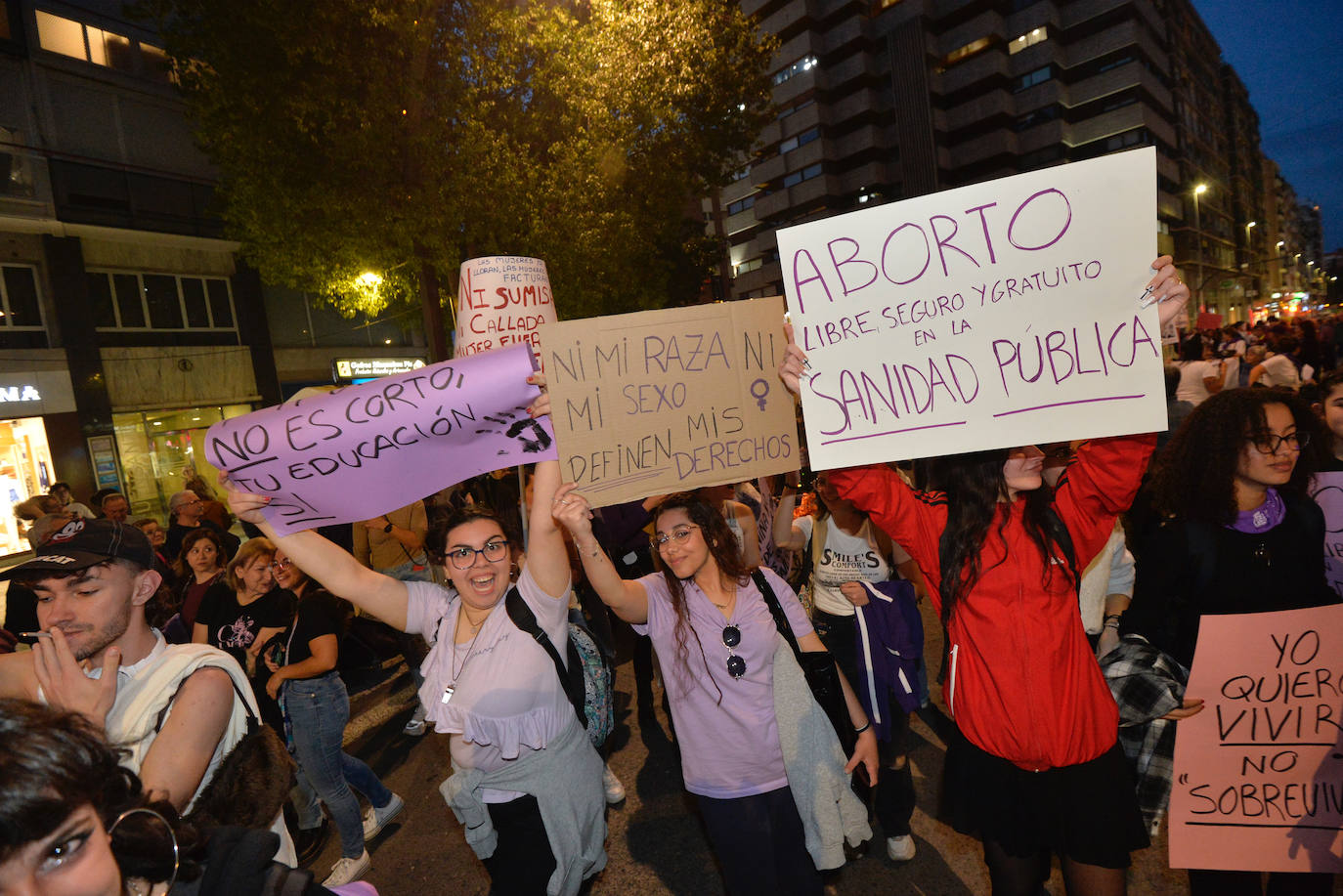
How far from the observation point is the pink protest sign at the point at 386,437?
7.48ft

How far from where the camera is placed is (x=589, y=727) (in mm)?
2596

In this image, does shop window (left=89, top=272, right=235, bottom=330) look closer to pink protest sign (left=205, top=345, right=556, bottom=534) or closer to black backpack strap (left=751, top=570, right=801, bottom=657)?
pink protest sign (left=205, top=345, right=556, bottom=534)

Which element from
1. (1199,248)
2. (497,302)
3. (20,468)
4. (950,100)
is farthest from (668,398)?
(1199,248)

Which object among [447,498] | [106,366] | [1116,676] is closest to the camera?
[1116,676]

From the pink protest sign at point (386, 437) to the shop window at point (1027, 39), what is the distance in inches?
2191

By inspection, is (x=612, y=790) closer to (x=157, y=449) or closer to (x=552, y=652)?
(x=552, y=652)

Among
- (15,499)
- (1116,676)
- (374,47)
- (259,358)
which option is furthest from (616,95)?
(15,499)

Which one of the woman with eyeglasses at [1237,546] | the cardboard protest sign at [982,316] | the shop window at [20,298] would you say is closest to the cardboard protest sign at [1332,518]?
the woman with eyeglasses at [1237,546]

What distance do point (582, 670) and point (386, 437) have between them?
118 cm

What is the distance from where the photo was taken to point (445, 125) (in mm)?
9359

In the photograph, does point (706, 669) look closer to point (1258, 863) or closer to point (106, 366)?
point (1258, 863)

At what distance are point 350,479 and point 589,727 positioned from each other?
1334 millimetres

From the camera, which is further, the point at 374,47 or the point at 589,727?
the point at 374,47

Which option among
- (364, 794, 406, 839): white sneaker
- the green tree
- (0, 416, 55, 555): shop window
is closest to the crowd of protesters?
(364, 794, 406, 839): white sneaker
